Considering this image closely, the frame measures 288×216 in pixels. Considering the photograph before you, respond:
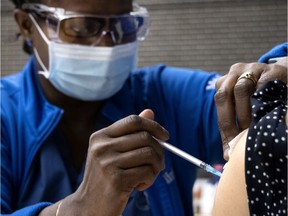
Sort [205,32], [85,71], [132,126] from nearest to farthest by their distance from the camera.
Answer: [132,126], [85,71], [205,32]

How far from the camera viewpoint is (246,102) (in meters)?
0.89

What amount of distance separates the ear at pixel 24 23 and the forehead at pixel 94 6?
164 mm

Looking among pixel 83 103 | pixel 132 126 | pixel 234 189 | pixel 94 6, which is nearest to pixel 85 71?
pixel 83 103

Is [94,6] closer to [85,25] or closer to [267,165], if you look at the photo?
[85,25]

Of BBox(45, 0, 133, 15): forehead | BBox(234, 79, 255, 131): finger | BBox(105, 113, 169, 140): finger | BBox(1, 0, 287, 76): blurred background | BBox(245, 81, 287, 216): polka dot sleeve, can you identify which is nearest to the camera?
BBox(245, 81, 287, 216): polka dot sleeve

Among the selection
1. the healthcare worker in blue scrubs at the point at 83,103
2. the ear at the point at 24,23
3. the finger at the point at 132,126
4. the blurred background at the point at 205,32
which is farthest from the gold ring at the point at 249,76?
the blurred background at the point at 205,32

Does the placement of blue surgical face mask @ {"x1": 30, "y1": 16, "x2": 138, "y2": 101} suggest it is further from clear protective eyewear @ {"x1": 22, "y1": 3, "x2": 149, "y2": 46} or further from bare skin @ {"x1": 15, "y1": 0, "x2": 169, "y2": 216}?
bare skin @ {"x1": 15, "y1": 0, "x2": 169, "y2": 216}

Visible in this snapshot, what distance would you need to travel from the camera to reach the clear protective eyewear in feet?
5.10

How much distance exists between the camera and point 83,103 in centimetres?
173

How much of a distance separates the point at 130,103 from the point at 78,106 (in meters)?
0.17

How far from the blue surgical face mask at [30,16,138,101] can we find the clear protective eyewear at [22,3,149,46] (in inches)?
1.2

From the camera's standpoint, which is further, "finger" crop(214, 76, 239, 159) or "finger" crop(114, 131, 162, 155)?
"finger" crop(114, 131, 162, 155)

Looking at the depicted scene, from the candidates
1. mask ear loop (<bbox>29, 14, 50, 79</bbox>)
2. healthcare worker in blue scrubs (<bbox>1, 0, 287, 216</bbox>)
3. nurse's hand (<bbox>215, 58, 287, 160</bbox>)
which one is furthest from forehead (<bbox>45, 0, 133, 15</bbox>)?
nurse's hand (<bbox>215, 58, 287, 160</bbox>)

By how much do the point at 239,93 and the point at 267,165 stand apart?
0.27 m
